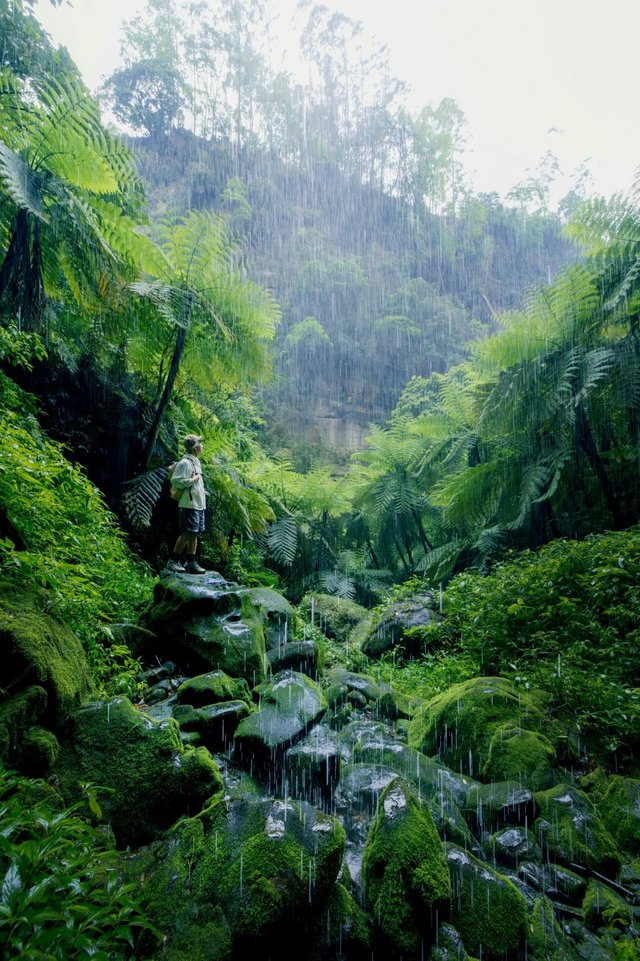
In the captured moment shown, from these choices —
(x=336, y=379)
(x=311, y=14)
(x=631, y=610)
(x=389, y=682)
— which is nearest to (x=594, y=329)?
(x=631, y=610)

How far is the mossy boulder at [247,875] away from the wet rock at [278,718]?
1082 millimetres

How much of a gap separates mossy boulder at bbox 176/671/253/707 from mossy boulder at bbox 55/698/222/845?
3.03 ft

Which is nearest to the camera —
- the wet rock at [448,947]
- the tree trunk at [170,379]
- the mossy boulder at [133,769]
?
the wet rock at [448,947]

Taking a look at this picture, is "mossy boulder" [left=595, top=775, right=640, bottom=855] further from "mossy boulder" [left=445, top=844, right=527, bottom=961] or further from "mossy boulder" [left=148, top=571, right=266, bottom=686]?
"mossy boulder" [left=148, top=571, right=266, bottom=686]

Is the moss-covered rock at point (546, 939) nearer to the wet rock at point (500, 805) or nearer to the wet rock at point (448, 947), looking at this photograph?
the wet rock at point (448, 947)

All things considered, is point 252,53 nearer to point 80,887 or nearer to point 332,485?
point 332,485

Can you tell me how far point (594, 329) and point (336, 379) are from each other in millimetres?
15367

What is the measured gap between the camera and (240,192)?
849 inches

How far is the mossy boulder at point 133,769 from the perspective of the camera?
7.21ft

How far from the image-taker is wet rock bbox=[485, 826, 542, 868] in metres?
2.45

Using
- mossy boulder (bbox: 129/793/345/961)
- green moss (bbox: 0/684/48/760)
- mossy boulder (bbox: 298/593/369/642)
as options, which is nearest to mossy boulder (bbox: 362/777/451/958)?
mossy boulder (bbox: 129/793/345/961)

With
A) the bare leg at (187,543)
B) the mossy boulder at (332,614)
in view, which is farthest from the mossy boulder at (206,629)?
the mossy boulder at (332,614)

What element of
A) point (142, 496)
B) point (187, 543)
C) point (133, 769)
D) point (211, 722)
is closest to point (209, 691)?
point (211, 722)

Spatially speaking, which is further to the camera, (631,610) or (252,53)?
(252,53)
